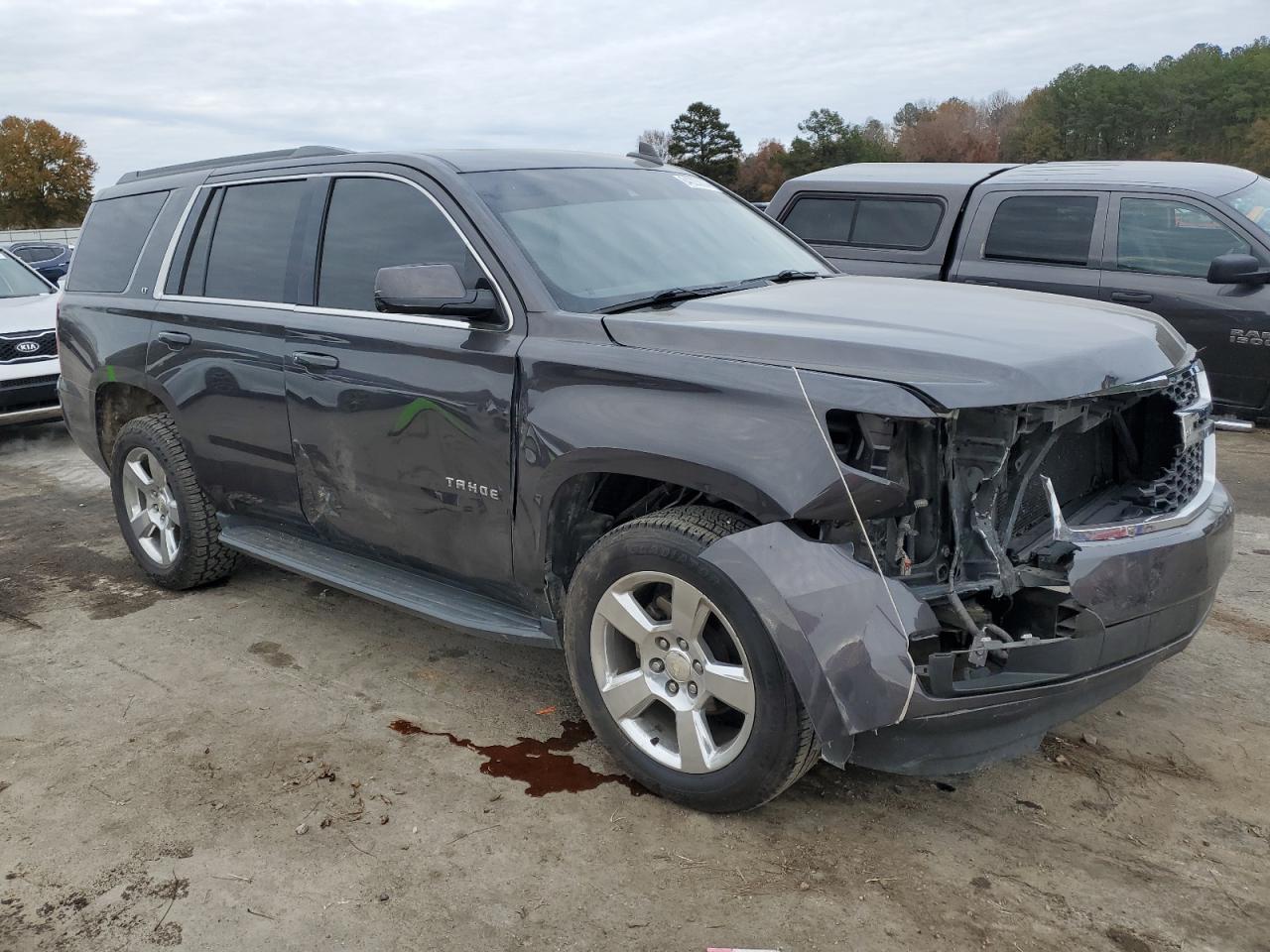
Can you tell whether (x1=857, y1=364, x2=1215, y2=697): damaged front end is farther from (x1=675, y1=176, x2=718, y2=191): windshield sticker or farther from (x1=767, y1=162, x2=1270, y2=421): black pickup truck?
(x1=767, y1=162, x2=1270, y2=421): black pickup truck

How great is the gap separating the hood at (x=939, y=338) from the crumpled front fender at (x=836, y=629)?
479mm

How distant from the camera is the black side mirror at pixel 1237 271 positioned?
21.9ft

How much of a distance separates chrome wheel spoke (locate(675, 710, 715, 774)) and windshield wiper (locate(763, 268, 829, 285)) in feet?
5.74

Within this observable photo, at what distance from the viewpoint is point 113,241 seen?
525cm

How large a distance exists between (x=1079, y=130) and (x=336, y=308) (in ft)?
236

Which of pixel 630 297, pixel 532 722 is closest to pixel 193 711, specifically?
pixel 532 722

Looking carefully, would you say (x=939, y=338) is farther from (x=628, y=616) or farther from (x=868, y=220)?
(x=868, y=220)

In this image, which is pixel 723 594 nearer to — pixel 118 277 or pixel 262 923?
pixel 262 923

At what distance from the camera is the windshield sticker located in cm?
443

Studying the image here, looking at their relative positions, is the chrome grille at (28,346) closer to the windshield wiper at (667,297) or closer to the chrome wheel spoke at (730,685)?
the windshield wiper at (667,297)

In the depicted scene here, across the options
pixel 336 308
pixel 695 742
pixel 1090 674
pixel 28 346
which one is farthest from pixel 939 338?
pixel 28 346

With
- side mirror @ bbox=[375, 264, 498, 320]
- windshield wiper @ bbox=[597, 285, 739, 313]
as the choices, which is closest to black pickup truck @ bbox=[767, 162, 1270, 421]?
windshield wiper @ bbox=[597, 285, 739, 313]

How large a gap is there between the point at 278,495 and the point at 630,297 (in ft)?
5.97

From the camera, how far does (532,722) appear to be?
11.9ft
